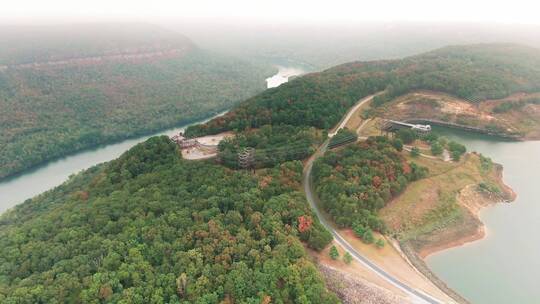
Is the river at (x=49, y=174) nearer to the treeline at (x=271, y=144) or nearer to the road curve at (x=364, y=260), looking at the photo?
the treeline at (x=271, y=144)

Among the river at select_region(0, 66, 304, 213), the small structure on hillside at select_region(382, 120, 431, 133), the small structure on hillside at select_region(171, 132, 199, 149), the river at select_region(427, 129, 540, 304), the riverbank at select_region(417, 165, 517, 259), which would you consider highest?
the small structure on hillside at select_region(171, 132, 199, 149)

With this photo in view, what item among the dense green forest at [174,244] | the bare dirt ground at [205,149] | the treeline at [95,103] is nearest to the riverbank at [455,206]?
the dense green forest at [174,244]

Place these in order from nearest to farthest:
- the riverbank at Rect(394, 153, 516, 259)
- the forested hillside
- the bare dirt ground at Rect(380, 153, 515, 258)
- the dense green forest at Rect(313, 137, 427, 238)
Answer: the dense green forest at Rect(313, 137, 427, 238) → the riverbank at Rect(394, 153, 516, 259) → the bare dirt ground at Rect(380, 153, 515, 258) → the forested hillside

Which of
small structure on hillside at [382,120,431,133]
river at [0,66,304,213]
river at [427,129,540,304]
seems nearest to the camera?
river at [427,129,540,304]

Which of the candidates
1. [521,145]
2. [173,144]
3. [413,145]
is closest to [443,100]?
[521,145]

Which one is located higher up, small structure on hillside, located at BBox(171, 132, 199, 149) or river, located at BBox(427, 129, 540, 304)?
small structure on hillside, located at BBox(171, 132, 199, 149)

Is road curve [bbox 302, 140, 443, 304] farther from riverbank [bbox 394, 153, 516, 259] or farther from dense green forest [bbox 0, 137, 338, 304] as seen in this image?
riverbank [bbox 394, 153, 516, 259]

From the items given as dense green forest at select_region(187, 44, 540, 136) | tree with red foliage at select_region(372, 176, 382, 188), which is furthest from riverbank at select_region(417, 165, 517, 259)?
dense green forest at select_region(187, 44, 540, 136)
